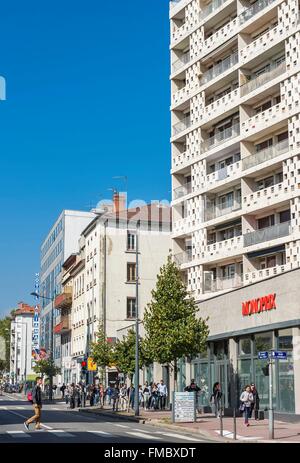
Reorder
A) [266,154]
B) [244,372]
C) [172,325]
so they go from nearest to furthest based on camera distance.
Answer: [172,325] → [244,372] → [266,154]

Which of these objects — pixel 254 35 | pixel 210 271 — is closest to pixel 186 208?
pixel 210 271

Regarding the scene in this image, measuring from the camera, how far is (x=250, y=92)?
41062 mm

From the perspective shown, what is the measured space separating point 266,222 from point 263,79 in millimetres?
7738

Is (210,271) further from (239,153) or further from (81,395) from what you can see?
(81,395)

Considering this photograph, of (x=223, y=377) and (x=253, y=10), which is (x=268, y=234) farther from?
(x=253, y=10)

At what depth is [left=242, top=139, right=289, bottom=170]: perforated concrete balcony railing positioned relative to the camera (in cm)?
3817

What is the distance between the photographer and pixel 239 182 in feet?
139

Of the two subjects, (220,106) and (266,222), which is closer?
(266,222)

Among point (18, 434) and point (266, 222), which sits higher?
point (266, 222)

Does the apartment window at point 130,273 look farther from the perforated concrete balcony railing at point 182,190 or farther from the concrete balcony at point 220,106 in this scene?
the concrete balcony at point 220,106

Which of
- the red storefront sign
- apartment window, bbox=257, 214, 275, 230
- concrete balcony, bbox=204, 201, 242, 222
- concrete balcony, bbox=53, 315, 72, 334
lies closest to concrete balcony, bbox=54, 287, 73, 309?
concrete balcony, bbox=53, 315, 72, 334

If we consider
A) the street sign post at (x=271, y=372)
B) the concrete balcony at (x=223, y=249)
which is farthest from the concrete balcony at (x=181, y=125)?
the street sign post at (x=271, y=372)

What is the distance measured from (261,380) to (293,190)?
30.7ft

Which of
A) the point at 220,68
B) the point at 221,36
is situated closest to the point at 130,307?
the point at 220,68
